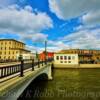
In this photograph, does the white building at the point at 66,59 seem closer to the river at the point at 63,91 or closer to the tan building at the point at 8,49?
the tan building at the point at 8,49

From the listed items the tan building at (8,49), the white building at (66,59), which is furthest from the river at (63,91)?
the tan building at (8,49)

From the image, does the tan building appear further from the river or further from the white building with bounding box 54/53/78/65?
the river

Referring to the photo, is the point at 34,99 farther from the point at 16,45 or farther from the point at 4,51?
the point at 16,45

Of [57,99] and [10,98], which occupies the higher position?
[10,98]

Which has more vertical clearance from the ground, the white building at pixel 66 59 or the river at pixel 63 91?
the white building at pixel 66 59

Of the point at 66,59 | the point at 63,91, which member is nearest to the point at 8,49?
the point at 66,59

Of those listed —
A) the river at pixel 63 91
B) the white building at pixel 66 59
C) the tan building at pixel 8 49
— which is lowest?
the river at pixel 63 91

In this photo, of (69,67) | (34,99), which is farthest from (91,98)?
(69,67)

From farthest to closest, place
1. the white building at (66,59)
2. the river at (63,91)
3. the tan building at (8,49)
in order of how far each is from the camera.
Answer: the tan building at (8,49)
the white building at (66,59)
the river at (63,91)

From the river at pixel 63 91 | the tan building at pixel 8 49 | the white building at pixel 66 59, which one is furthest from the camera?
the tan building at pixel 8 49

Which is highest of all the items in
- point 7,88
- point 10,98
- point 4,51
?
point 4,51

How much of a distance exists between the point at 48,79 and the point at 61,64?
40228mm

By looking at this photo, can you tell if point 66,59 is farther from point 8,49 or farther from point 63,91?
point 63,91

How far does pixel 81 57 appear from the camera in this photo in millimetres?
96062
